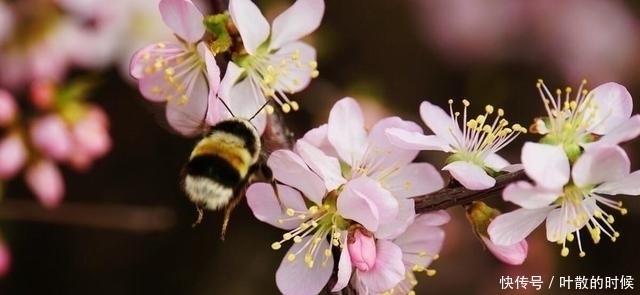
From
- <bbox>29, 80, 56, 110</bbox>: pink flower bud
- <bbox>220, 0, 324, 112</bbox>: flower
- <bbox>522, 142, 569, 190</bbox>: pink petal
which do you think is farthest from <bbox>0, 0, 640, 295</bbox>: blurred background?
<bbox>522, 142, 569, 190</bbox>: pink petal

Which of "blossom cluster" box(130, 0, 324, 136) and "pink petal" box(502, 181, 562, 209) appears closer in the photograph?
"pink petal" box(502, 181, 562, 209)

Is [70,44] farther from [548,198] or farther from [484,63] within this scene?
[548,198]

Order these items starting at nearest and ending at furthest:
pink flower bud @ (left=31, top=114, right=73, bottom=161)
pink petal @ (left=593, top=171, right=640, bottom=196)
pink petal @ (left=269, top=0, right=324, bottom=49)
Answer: pink petal @ (left=593, top=171, right=640, bottom=196)
pink petal @ (left=269, top=0, right=324, bottom=49)
pink flower bud @ (left=31, top=114, right=73, bottom=161)

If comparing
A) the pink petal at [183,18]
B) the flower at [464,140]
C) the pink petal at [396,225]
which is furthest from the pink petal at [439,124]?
the pink petal at [183,18]

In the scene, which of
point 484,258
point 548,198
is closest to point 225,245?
point 484,258

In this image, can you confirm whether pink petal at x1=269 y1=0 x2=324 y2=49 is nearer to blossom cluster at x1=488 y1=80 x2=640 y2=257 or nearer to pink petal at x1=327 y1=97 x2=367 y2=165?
pink petal at x1=327 y1=97 x2=367 y2=165

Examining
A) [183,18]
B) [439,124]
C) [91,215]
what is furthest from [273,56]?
[91,215]

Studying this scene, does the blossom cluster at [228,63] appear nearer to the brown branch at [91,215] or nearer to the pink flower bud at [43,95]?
the pink flower bud at [43,95]
